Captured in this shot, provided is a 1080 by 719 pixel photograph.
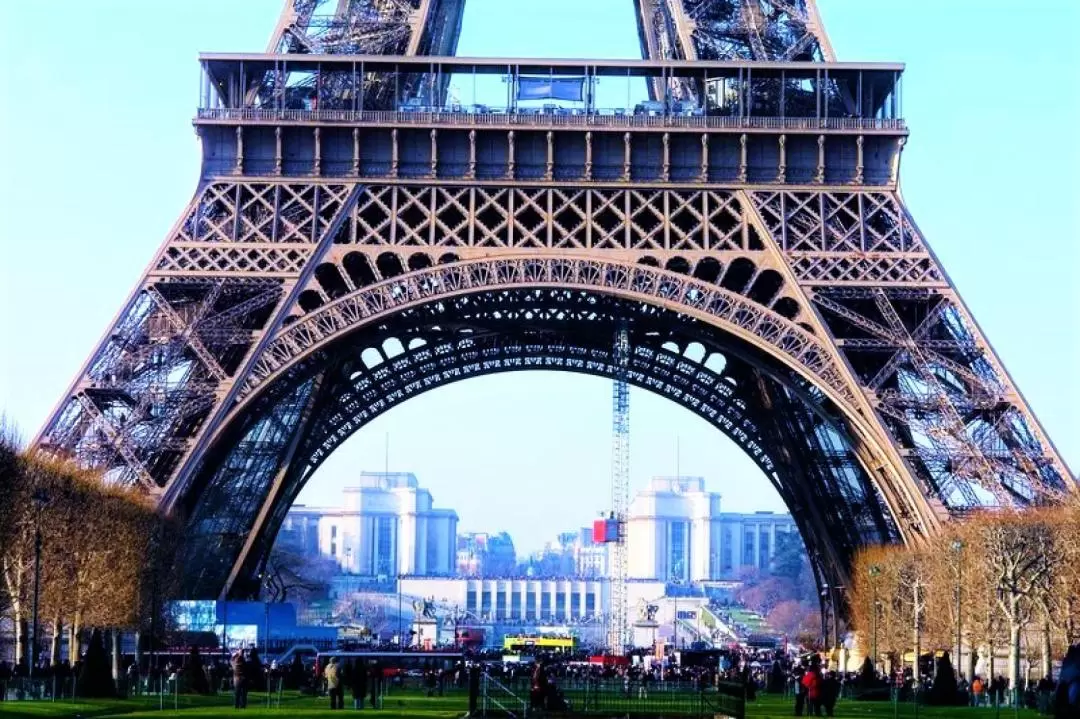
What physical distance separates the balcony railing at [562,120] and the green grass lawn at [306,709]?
19.2m

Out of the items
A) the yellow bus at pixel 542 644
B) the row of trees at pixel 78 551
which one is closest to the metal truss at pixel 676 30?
the row of trees at pixel 78 551

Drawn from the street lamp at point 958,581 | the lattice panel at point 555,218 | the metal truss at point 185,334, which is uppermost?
the lattice panel at point 555,218

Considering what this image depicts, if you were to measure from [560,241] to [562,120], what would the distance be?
14.3ft

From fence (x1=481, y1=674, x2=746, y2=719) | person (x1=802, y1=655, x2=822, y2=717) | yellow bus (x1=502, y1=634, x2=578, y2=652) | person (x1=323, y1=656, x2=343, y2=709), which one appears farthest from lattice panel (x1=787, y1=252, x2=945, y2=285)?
yellow bus (x1=502, y1=634, x2=578, y2=652)

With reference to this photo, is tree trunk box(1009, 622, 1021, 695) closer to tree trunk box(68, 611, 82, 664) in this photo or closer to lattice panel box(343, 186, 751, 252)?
lattice panel box(343, 186, 751, 252)

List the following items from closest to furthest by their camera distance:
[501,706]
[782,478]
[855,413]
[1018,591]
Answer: [501,706]
[855,413]
[1018,591]
[782,478]

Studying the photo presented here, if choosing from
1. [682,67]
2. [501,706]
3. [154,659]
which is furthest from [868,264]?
[154,659]

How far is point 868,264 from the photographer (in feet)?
234

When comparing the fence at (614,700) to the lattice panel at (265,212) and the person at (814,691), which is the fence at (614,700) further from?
the lattice panel at (265,212)

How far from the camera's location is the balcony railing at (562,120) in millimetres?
72875

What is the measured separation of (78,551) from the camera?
7212 cm

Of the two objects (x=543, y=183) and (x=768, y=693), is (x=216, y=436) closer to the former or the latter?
(x=543, y=183)

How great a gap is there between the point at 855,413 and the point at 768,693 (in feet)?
67.5

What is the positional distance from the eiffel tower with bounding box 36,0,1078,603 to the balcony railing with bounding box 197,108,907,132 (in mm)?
91
